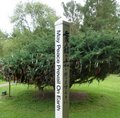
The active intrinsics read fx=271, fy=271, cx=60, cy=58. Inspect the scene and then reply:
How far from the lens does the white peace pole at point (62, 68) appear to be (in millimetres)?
4277

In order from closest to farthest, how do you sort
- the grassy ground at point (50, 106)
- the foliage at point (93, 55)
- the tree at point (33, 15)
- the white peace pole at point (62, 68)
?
1. the white peace pole at point (62, 68)
2. the foliage at point (93, 55)
3. the grassy ground at point (50, 106)
4. the tree at point (33, 15)

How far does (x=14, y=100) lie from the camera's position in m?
11.8

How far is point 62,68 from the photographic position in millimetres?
4273

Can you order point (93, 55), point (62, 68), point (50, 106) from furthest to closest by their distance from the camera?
point (50, 106) < point (93, 55) < point (62, 68)

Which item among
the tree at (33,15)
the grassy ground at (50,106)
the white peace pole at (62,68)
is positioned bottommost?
the grassy ground at (50,106)

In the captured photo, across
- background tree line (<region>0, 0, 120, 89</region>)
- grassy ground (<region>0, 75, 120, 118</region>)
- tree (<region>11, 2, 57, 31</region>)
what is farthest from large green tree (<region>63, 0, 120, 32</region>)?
background tree line (<region>0, 0, 120, 89</region>)

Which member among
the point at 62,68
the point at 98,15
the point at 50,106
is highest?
the point at 98,15

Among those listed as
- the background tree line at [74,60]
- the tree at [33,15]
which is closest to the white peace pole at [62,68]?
the background tree line at [74,60]

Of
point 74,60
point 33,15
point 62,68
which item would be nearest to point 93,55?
point 74,60

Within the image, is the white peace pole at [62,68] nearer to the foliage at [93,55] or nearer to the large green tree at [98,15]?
the foliage at [93,55]

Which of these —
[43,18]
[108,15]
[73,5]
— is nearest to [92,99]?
[43,18]

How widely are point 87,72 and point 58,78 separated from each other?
18.5 feet

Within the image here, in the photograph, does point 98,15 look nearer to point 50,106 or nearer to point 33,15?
point 33,15

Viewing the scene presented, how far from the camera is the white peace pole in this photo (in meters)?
4.28
